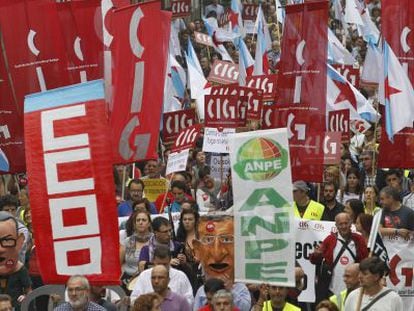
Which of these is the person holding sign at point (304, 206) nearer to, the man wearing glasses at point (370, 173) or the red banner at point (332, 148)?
the red banner at point (332, 148)

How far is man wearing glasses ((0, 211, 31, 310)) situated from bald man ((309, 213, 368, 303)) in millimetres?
3242

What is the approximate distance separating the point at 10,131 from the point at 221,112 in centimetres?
345

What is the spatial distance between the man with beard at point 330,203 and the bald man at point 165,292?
4.56 m

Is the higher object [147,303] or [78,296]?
[78,296]

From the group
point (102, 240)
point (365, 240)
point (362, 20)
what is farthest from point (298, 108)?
point (362, 20)

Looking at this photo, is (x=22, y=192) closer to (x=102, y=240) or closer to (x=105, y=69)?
(x=105, y=69)

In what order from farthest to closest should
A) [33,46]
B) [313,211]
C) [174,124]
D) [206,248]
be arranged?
[174,124]
[33,46]
[313,211]
[206,248]

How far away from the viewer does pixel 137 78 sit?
1853 centimetres

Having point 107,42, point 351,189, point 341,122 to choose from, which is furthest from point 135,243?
point 341,122

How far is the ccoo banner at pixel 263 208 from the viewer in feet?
43.3

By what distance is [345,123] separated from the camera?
22750 millimetres

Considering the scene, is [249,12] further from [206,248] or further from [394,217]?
[206,248]

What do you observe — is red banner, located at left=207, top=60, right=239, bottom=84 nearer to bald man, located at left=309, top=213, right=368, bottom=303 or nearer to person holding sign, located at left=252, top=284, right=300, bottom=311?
bald man, located at left=309, top=213, right=368, bottom=303

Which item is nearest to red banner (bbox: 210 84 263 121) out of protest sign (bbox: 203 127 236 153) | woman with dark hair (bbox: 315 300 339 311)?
protest sign (bbox: 203 127 236 153)
